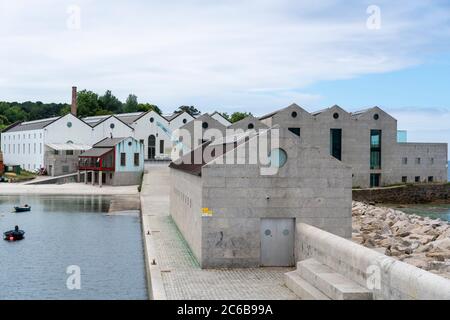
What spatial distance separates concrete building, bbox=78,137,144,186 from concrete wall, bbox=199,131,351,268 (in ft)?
188

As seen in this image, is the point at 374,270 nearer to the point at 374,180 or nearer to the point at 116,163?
the point at 116,163

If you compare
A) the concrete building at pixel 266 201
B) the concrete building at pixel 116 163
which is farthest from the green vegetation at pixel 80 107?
the concrete building at pixel 266 201

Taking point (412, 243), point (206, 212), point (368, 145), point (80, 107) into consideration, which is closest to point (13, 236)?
point (206, 212)

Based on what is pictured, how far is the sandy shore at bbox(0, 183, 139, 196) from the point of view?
2759 inches

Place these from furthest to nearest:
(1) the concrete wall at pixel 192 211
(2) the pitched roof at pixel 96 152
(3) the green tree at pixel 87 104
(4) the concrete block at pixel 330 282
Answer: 1. (3) the green tree at pixel 87 104
2. (2) the pitched roof at pixel 96 152
3. (1) the concrete wall at pixel 192 211
4. (4) the concrete block at pixel 330 282

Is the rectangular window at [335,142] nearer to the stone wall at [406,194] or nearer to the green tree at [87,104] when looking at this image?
the stone wall at [406,194]

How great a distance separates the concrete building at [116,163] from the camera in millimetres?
77688

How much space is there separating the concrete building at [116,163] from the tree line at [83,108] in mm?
55097

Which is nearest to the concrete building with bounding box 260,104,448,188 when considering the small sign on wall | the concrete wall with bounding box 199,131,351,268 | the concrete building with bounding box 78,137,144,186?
the concrete building with bounding box 78,137,144,186

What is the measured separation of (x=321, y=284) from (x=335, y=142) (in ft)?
192

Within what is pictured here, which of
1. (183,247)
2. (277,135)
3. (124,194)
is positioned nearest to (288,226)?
(277,135)

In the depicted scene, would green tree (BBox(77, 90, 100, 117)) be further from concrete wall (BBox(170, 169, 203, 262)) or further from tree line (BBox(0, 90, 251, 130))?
concrete wall (BBox(170, 169, 203, 262))
